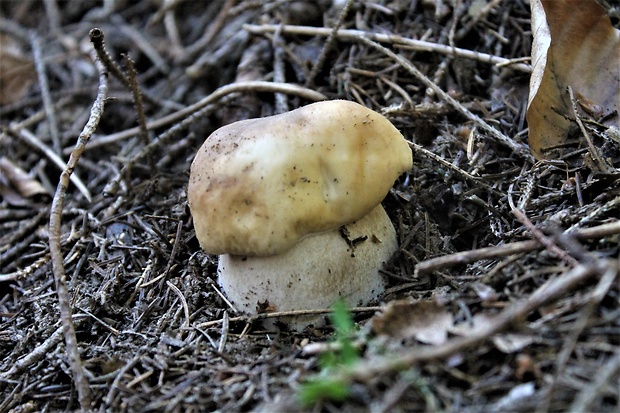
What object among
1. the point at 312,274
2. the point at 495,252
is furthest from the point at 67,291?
the point at 495,252

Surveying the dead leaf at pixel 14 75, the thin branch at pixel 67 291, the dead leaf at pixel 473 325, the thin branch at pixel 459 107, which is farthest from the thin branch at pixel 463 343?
the dead leaf at pixel 14 75

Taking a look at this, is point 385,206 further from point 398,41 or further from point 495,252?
point 398,41

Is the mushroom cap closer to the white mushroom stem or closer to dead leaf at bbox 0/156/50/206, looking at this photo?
the white mushroom stem

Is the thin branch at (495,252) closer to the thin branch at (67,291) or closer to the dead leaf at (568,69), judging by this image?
the dead leaf at (568,69)

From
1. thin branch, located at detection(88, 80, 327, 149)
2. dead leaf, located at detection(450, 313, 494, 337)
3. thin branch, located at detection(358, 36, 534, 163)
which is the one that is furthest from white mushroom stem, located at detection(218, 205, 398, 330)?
thin branch, located at detection(88, 80, 327, 149)

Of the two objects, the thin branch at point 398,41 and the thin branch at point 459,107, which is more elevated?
the thin branch at point 398,41

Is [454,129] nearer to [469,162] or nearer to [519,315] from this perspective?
[469,162]
